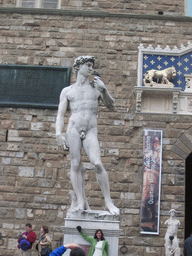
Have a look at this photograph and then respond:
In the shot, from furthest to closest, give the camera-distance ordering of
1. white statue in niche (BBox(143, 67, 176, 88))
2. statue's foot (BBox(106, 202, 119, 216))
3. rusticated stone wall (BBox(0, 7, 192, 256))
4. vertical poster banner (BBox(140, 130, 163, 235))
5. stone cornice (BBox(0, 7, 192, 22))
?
stone cornice (BBox(0, 7, 192, 22)) < white statue in niche (BBox(143, 67, 176, 88)) < rusticated stone wall (BBox(0, 7, 192, 256)) < vertical poster banner (BBox(140, 130, 163, 235)) < statue's foot (BBox(106, 202, 119, 216))

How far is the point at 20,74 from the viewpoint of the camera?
12.2 meters

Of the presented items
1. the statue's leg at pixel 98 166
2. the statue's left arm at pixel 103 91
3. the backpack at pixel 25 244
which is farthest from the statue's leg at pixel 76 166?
the backpack at pixel 25 244

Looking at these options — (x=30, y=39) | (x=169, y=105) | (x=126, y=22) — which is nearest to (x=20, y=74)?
(x=30, y=39)

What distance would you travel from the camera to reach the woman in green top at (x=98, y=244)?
6.74 meters

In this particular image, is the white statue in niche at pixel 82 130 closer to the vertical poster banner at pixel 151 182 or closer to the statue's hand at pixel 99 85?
the statue's hand at pixel 99 85

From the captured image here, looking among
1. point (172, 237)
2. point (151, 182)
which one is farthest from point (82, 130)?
point (151, 182)

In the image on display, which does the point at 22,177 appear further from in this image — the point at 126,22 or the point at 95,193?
the point at 126,22

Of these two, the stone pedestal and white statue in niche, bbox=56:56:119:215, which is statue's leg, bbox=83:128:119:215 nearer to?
white statue in niche, bbox=56:56:119:215

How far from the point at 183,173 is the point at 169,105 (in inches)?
71.1

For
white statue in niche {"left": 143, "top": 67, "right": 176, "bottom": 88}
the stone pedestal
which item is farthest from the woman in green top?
white statue in niche {"left": 143, "top": 67, "right": 176, "bottom": 88}

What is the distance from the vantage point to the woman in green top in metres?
6.74

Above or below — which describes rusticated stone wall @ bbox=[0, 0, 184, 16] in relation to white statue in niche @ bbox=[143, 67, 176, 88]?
above

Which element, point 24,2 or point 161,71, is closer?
point 161,71

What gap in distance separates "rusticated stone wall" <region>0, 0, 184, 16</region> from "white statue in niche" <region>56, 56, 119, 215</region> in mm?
5148
